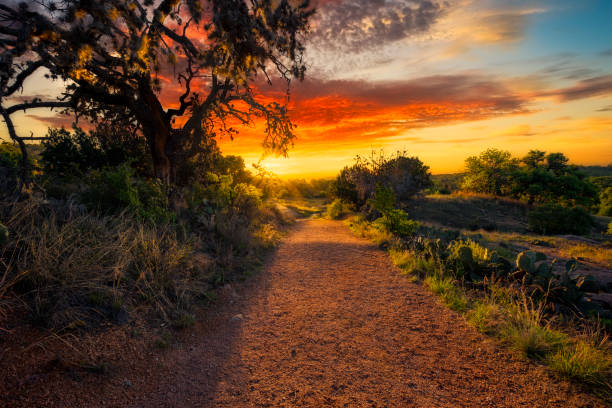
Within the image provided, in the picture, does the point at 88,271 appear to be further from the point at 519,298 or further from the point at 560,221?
the point at 560,221

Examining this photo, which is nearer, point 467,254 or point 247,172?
point 467,254

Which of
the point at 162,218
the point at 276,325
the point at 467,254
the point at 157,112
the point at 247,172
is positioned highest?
the point at 157,112

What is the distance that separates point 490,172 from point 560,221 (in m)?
18.0

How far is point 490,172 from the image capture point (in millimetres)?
39656

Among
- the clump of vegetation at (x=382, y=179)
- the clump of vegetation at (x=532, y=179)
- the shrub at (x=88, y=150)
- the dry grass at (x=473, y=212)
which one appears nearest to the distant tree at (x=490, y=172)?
the clump of vegetation at (x=532, y=179)

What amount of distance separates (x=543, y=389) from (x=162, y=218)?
7.87 metres

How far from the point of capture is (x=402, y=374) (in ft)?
11.1

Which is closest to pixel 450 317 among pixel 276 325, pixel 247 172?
pixel 276 325

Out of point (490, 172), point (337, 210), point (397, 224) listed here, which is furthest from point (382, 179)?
point (490, 172)

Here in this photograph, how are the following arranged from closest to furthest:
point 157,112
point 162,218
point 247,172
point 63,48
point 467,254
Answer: point 63,48, point 467,254, point 162,218, point 157,112, point 247,172

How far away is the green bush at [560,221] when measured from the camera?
76.4 ft

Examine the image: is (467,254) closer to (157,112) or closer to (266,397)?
(266,397)

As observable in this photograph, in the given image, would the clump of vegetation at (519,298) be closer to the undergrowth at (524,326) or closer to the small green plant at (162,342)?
the undergrowth at (524,326)

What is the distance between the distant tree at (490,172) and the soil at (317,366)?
41343 millimetres
